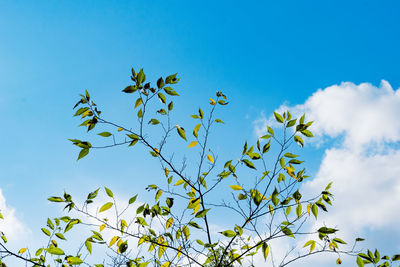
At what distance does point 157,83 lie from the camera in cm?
241

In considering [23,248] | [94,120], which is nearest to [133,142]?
[94,120]

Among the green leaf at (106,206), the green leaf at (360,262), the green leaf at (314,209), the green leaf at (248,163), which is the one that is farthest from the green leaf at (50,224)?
the green leaf at (360,262)

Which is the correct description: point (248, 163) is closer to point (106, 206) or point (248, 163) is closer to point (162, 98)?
point (162, 98)

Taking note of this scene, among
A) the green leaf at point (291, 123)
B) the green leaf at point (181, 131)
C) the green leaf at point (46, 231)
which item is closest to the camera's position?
the green leaf at point (291, 123)

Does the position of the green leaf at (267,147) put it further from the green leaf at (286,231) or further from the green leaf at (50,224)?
the green leaf at (50,224)

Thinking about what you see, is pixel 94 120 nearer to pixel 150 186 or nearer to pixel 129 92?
pixel 129 92

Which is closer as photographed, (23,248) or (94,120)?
(94,120)

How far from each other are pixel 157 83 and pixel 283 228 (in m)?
1.41

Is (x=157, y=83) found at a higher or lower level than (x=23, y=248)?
higher

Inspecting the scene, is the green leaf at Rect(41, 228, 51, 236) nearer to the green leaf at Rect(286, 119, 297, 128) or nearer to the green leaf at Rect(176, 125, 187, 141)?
the green leaf at Rect(176, 125, 187, 141)

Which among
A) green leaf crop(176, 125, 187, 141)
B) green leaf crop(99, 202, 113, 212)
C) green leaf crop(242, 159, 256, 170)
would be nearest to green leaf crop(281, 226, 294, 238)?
green leaf crop(242, 159, 256, 170)

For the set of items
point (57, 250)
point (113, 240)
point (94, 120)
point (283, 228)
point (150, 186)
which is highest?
point (94, 120)

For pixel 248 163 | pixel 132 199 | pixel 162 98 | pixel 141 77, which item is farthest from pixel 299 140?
pixel 132 199

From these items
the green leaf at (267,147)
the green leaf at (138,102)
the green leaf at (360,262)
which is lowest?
the green leaf at (360,262)
